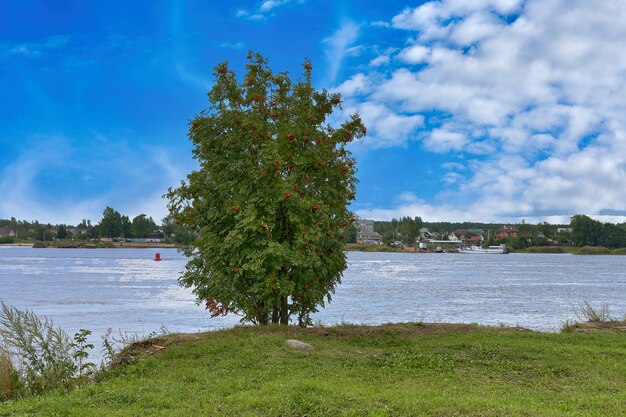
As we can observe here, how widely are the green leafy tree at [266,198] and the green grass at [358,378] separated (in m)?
1.35

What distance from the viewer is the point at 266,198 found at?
15102 mm

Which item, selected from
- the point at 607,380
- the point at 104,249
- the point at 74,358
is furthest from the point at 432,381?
the point at 104,249

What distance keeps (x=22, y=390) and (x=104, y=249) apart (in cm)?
16283

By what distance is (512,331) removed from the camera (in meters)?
16.5

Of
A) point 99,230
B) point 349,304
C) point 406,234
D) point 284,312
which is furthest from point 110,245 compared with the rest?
point 284,312

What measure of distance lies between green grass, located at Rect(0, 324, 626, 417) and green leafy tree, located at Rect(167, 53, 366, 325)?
1345mm

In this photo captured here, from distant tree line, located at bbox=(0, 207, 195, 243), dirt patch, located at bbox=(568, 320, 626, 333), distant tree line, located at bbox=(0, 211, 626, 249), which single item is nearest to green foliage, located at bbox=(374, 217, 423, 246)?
distant tree line, located at bbox=(0, 211, 626, 249)

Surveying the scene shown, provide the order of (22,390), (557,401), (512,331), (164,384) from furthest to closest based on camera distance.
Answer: (512,331), (22,390), (164,384), (557,401)

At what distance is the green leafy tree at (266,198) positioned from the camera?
1501cm

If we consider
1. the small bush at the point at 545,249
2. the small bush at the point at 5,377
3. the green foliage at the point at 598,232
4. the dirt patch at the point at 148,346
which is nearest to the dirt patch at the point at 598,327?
the dirt patch at the point at 148,346

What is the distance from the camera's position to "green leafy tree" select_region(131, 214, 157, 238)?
16150 centimetres

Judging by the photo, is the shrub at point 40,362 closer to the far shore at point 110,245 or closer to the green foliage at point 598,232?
the green foliage at point 598,232

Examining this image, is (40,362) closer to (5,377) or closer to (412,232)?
(5,377)

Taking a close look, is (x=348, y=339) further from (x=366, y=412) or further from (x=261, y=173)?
(x=366, y=412)
